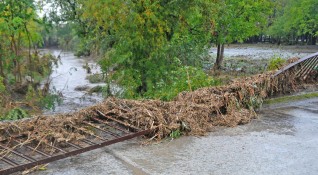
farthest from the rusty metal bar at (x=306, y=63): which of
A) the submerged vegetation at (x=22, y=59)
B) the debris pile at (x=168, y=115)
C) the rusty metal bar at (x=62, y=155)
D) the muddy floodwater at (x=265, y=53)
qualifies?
the muddy floodwater at (x=265, y=53)

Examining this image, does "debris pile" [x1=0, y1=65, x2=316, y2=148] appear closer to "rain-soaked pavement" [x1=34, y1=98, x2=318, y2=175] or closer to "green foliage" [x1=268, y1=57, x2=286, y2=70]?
"rain-soaked pavement" [x1=34, y1=98, x2=318, y2=175]

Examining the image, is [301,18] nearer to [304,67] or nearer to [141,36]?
[304,67]

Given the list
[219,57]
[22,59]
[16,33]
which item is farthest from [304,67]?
[219,57]

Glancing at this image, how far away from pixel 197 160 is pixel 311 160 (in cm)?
128

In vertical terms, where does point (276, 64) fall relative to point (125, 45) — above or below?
below

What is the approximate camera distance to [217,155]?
4387 mm

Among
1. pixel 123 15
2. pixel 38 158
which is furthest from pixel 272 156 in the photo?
pixel 123 15

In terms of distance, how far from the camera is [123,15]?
323 inches

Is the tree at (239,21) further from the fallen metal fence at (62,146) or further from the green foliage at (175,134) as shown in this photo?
the fallen metal fence at (62,146)

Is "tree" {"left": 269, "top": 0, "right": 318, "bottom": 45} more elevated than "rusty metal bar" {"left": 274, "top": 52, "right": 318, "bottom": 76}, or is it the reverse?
"tree" {"left": 269, "top": 0, "right": 318, "bottom": 45}

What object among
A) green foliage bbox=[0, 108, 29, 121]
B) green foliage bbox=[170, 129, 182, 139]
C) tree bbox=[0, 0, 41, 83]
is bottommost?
green foliage bbox=[0, 108, 29, 121]

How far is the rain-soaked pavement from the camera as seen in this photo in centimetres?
390

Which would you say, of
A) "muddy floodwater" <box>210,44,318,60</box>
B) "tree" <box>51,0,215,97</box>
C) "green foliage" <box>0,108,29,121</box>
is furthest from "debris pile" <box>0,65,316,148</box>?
"muddy floodwater" <box>210,44,318,60</box>

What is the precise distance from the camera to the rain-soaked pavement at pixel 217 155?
390 centimetres
